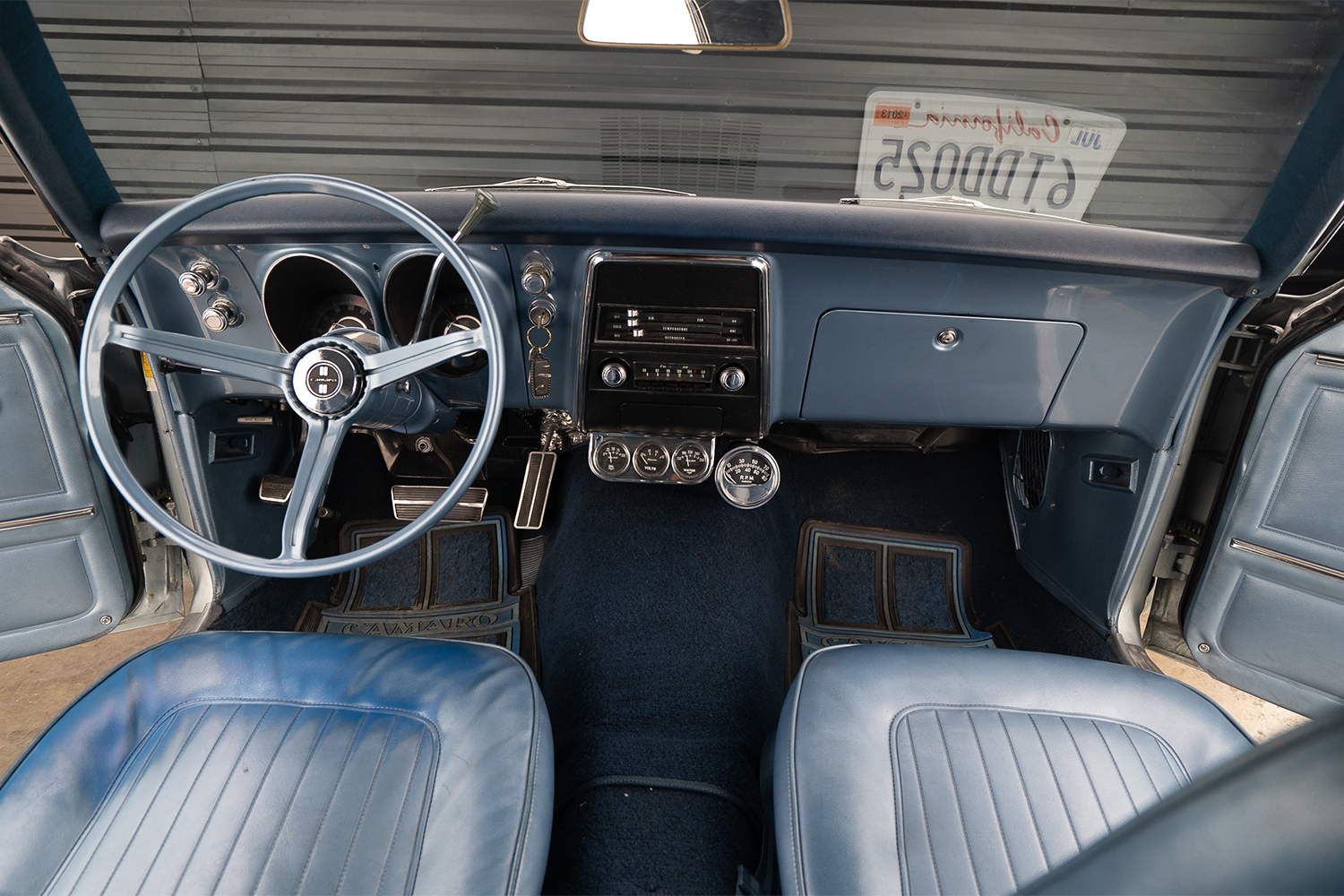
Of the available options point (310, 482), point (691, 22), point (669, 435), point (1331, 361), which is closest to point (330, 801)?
point (310, 482)

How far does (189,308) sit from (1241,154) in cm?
248

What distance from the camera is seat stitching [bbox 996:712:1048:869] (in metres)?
0.94

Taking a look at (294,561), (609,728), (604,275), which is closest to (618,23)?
(604,275)

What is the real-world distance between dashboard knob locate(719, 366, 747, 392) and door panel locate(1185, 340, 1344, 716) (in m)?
1.13

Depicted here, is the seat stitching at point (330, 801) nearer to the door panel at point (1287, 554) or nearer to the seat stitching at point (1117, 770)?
the seat stitching at point (1117, 770)

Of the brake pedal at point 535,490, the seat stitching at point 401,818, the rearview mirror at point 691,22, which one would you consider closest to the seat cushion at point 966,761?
the seat stitching at point 401,818

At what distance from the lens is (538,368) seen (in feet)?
5.10

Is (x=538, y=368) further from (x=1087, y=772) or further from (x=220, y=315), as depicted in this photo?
(x=1087, y=772)

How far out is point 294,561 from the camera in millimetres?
1123

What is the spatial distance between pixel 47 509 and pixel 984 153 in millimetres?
2446

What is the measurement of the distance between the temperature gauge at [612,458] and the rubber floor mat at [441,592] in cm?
53

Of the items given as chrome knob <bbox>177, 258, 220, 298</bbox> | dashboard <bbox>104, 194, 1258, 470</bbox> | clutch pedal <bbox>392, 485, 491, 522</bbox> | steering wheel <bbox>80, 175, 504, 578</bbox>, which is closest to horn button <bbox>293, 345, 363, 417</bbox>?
steering wheel <bbox>80, 175, 504, 578</bbox>

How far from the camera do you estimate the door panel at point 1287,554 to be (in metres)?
1.39

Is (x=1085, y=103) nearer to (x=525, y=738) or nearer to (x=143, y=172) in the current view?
(x=525, y=738)
